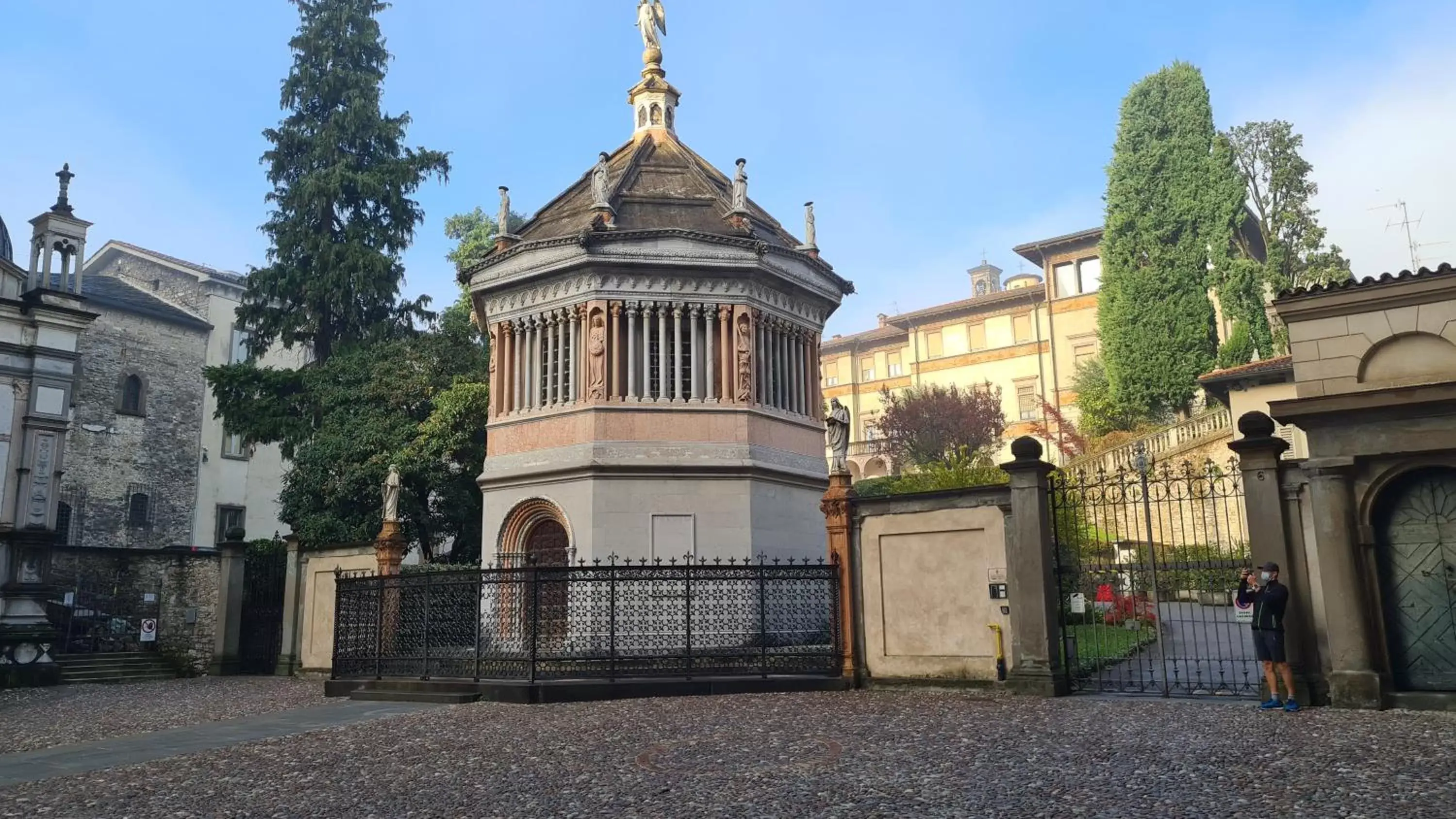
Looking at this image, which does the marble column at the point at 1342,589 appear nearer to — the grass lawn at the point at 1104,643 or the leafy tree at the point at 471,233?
the grass lawn at the point at 1104,643

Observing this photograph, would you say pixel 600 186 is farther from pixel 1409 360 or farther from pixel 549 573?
pixel 1409 360

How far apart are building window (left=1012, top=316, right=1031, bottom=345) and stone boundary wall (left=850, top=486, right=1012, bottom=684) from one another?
4412 centimetres

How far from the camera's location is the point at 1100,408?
47125mm

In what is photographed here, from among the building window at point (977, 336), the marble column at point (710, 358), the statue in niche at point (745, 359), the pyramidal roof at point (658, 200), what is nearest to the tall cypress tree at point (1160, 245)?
the building window at point (977, 336)

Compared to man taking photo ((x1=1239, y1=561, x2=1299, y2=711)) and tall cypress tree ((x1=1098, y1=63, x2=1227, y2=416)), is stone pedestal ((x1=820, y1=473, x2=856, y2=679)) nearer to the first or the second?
man taking photo ((x1=1239, y1=561, x2=1299, y2=711))

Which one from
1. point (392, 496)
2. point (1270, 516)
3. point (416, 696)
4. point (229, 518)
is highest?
point (229, 518)

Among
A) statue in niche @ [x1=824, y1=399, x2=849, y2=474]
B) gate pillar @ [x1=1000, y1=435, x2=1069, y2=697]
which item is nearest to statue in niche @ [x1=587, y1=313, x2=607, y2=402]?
statue in niche @ [x1=824, y1=399, x2=849, y2=474]

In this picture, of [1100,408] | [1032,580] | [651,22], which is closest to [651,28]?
[651,22]

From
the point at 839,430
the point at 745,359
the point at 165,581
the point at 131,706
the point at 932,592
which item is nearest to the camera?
the point at 932,592

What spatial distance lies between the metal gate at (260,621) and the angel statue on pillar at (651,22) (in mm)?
16871

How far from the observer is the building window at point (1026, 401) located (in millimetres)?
56906

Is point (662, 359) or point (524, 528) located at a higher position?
point (662, 359)

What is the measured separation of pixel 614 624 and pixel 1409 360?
11222 millimetres

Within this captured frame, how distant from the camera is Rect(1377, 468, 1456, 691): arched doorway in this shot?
1188cm
